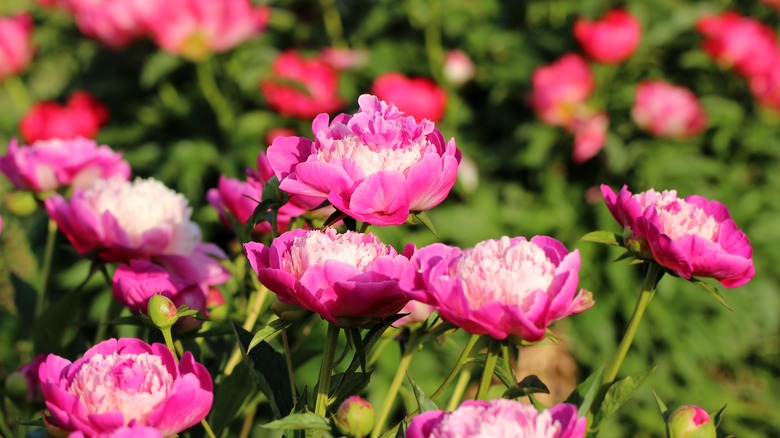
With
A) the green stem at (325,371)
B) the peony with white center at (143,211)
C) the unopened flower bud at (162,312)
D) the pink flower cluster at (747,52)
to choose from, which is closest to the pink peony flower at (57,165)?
the peony with white center at (143,211)

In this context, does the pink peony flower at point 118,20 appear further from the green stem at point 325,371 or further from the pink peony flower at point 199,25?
the green stem at point 325,371

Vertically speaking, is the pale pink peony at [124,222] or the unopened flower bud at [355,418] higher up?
the unopened flower bud at [355,418]

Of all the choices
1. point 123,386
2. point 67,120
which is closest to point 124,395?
point 123,386

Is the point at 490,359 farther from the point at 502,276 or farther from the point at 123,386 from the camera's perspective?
the point at 123,386

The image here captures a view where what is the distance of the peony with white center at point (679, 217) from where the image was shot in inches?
30.8

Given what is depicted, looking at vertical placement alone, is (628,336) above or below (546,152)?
above

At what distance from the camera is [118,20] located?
2.52 metres

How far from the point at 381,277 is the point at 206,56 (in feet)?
6.45

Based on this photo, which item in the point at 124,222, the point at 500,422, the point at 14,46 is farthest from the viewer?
the point at 14,46

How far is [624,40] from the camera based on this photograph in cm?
278

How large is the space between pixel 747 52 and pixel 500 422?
2.54 metres

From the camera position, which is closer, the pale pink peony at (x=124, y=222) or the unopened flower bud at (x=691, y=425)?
the unopened flower bud at (x=691, y=425)

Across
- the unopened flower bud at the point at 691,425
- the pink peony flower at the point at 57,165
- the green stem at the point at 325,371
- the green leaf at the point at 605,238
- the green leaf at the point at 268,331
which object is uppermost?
the green leaf at the point at 605,238

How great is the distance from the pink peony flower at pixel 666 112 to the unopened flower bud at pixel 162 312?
218 cm
